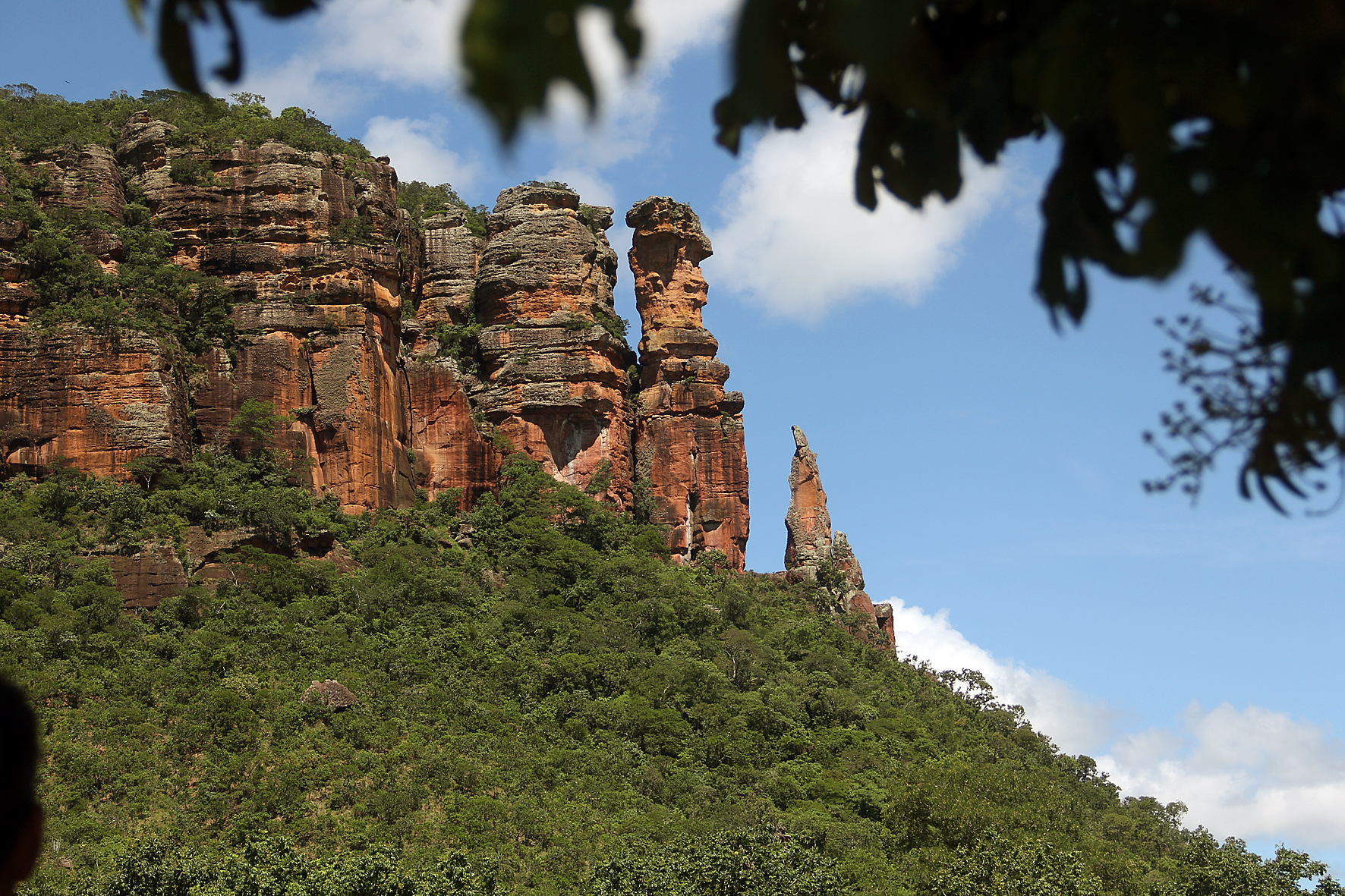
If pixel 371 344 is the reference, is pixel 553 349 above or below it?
above

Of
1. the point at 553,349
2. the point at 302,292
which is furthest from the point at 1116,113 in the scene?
the point at 553,349

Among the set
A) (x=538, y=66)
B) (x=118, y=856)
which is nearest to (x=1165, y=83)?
(x=538, y=66)

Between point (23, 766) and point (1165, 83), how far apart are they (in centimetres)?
286

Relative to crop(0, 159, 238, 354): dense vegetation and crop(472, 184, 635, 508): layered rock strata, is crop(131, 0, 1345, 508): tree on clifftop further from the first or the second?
crop(472, 184, 635, 508): layered rock strata

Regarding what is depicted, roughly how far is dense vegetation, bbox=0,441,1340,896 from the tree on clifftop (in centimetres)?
2325

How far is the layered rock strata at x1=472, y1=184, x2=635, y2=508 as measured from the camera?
55.1 m

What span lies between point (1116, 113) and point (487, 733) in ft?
112

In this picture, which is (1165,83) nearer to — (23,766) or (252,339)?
(23,766)

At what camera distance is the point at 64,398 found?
42.4m

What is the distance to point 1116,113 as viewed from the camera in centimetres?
255

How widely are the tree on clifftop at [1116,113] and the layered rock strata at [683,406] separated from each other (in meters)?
53.1

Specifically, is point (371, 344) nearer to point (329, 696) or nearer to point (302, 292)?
point (302, 292)

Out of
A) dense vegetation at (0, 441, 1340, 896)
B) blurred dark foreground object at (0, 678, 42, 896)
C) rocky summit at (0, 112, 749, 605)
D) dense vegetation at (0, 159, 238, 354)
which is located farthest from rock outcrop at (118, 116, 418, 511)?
blurred dark foreground object at (0, 678, 42, 896)

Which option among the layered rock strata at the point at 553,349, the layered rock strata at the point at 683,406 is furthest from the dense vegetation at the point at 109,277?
the layered rock strata at the point at 683,406
